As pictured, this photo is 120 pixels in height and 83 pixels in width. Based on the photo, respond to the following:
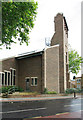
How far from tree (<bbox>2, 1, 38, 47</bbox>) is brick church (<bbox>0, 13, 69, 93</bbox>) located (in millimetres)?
16648

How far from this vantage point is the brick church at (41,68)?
Result: 3128cm

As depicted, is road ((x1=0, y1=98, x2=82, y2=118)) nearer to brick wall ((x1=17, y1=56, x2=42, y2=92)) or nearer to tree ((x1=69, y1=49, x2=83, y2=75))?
brick wall ((x1=17, y1=56, x2=42, y2=92))

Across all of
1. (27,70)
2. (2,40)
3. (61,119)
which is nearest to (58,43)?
(27,70)

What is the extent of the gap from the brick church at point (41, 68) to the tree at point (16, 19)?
54.6 feet

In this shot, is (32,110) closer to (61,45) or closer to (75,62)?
(61,45)

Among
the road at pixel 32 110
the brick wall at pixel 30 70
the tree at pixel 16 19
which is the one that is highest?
the tree at pixel 16 19

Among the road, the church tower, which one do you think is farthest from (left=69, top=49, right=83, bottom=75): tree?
the road

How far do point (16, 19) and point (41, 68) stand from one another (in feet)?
61.9

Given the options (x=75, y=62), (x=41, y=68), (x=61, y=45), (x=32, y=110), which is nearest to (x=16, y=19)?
(x=32, y=110)

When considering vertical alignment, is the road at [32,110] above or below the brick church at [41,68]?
below

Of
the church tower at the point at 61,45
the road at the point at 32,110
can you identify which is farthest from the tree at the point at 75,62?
the road at the point at 32,110

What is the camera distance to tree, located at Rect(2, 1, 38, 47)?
13.0 meters

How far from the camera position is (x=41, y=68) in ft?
→ 104

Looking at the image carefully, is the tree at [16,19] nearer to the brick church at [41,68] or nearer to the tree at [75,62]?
the brick church at [41,68]
